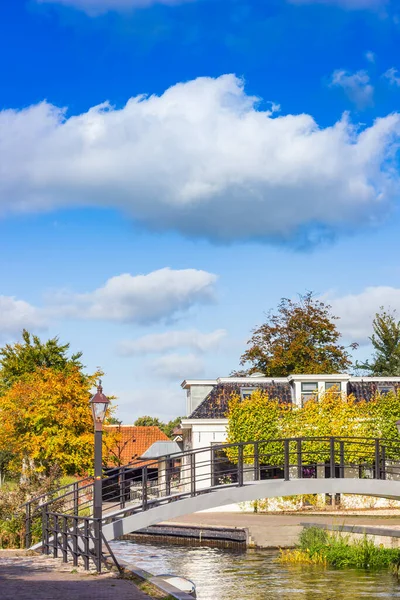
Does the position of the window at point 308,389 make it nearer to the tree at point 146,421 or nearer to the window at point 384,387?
the window at point 384,387

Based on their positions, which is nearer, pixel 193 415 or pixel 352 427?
pixel 352 427

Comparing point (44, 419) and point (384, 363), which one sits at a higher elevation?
point (384, 363)

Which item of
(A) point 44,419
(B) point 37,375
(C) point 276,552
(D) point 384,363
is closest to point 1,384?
(B) point 37,375

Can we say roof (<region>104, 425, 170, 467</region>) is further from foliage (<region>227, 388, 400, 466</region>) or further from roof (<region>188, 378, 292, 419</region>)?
foliage (<region>227, 388, 400, 466</region>)

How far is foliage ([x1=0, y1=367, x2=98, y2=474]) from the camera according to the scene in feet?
127

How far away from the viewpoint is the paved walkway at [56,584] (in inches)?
556

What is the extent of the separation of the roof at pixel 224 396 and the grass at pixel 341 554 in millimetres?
20239

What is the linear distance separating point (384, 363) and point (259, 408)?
111 ft

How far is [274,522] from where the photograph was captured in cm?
3391

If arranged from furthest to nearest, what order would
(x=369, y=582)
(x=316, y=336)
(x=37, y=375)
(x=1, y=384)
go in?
1. (x=316, y=336)
2. (x=1, y=384)
3. (x=37, y=375)
4. (x=369, y=582)

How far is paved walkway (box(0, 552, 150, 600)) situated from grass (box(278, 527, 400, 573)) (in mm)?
9368

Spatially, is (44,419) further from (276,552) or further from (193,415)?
(276,552)

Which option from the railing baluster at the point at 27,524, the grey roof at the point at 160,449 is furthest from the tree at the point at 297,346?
the railing baluster at the point at 27,524

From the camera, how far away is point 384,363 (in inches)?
2980
